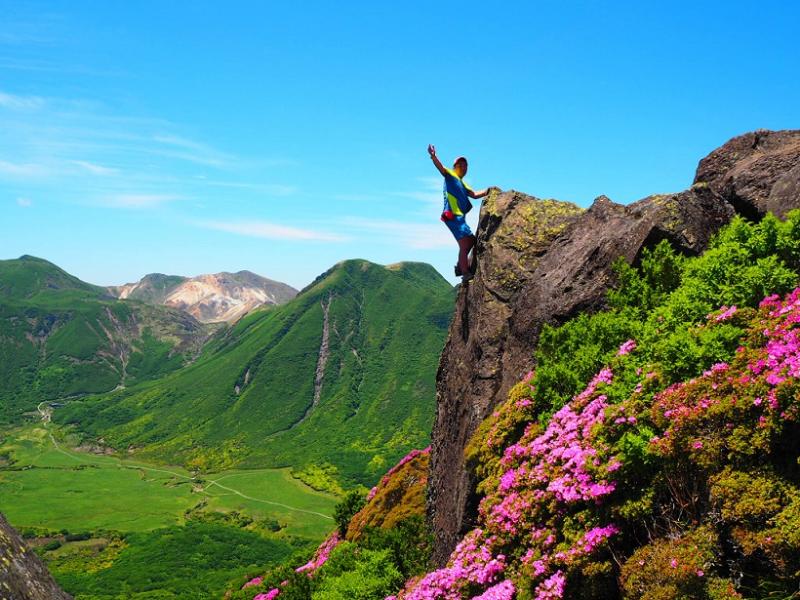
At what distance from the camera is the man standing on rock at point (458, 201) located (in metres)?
22.1

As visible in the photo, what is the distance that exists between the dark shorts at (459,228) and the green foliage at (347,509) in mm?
23625

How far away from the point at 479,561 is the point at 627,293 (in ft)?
30.4

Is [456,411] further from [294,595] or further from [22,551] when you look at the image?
[22,551]

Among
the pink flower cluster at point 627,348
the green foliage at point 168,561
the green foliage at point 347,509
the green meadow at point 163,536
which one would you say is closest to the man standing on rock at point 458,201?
the pink flower cluster at point 627,348

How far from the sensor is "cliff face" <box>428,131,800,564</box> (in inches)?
706

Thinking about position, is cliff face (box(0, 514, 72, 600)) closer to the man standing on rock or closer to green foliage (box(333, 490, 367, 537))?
the man standing on rock

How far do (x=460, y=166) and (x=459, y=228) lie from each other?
2.78 metres

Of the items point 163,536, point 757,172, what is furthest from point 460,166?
Result: point 163,536

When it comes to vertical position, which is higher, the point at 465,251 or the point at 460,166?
the point at 460,166

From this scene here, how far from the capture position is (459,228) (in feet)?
78.3

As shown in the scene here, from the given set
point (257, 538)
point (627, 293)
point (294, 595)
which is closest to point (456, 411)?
point (627, 293)

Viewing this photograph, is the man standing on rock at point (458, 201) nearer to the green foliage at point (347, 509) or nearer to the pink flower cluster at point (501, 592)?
the pink flower cluster at point (501, 592)

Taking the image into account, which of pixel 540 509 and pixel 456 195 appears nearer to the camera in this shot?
pixel 540 509

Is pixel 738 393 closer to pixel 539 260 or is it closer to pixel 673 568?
pixel 673 568
